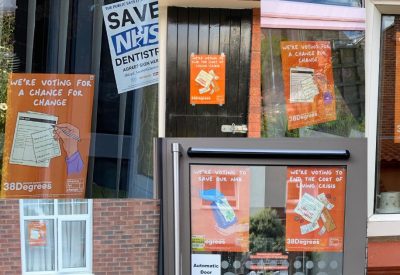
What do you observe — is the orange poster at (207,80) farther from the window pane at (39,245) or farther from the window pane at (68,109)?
the window pane at (39,245)

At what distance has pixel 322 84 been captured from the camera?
12.3 feet

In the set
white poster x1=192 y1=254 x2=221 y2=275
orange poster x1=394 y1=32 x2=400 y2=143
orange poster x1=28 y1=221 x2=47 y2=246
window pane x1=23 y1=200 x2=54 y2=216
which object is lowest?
white poster x1=192 y1=254 x2=221 y2=275

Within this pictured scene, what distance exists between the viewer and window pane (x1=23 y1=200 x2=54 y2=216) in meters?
3.20

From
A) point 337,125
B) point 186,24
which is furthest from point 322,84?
point 186,24

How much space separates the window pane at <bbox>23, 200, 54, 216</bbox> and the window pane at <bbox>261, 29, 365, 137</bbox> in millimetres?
1605

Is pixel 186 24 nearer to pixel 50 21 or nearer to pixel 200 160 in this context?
pixel 50 21

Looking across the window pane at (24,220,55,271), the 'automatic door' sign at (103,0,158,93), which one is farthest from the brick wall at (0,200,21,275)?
the 'automatic door' sign at (103,0,158,93)

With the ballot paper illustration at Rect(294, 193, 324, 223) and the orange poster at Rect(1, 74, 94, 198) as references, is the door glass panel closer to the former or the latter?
the ballot paper illustration at Rect(294, 193, 324, 223)

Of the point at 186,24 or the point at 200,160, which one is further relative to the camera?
the point at 186,24

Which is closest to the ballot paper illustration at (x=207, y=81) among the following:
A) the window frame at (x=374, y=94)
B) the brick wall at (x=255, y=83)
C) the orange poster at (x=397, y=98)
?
the brick wall at (x=255, y=83)

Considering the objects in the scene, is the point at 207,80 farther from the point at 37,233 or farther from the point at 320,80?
the point at 37,233

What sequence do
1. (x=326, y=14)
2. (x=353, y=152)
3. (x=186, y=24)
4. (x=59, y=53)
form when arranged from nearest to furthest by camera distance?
(x=353, y=152), (x=59, y=53), (x=326, y=14), (x=186, y=24)

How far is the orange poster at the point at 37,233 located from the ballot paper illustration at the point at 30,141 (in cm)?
35

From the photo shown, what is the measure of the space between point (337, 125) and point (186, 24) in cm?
131
